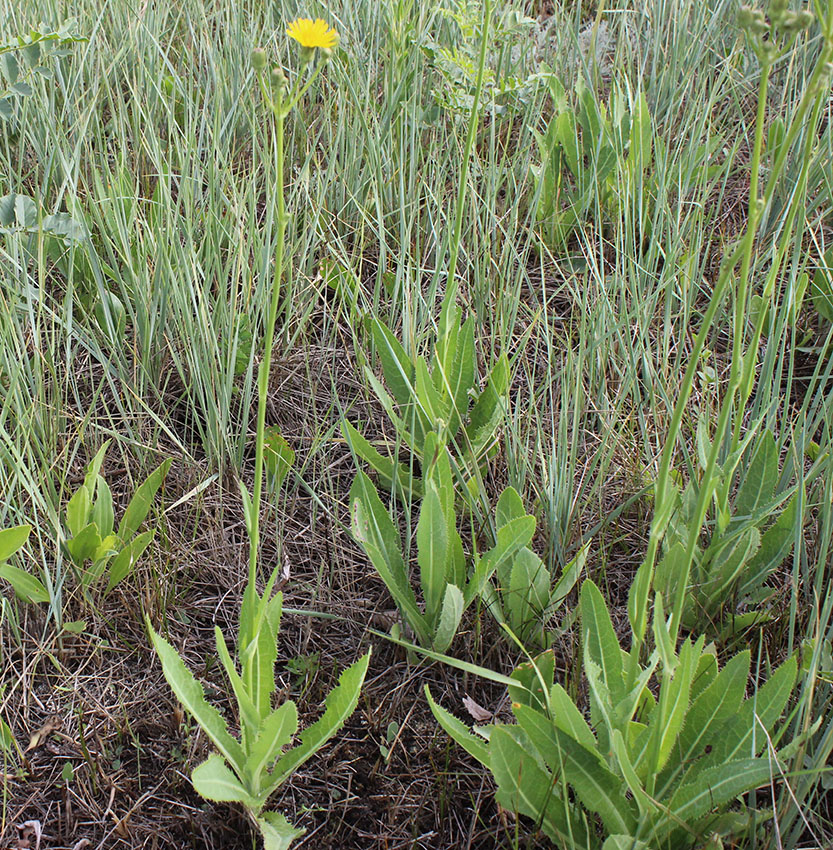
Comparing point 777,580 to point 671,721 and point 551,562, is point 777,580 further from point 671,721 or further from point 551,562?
point 671,721

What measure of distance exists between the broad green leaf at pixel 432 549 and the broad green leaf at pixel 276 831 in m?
0.35

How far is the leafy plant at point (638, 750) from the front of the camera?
3.07ft

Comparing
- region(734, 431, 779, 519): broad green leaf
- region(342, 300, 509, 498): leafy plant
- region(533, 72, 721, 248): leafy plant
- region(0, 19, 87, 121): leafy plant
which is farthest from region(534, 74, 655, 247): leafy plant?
region(0, 19, 87, 121): leafy plant

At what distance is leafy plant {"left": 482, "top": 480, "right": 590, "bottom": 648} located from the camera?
4.18ft

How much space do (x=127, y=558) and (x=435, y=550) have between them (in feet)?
1.68

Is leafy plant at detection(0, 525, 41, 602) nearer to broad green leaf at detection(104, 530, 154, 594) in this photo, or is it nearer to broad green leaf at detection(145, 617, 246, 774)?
broad green leaf at detection(104, 530, 154, 594)

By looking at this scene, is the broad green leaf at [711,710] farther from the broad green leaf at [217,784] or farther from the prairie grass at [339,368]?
the broad green leaf at [217,784]

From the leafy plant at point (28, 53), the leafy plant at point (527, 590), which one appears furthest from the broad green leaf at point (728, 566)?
the leafy plant at point (28, 53)

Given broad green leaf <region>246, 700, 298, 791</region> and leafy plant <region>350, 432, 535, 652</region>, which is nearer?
broad green leaf <region>246, 700, 298, 791</region>

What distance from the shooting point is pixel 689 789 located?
0.96 metres

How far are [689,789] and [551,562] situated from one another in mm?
494

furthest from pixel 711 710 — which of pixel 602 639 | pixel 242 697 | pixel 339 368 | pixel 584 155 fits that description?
pixel 584 155

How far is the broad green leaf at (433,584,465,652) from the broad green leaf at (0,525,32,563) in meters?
0.63

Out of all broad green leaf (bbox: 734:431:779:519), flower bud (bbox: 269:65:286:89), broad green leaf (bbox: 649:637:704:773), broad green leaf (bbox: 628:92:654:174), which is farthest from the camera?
broad green leaf (bbox: 628:92:654:174)
